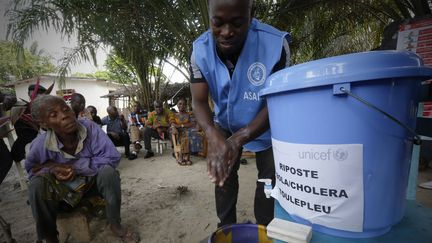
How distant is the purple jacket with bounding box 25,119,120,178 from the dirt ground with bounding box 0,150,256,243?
66 cm

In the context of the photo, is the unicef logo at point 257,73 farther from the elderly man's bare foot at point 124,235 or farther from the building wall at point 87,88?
the building wall at point 87,88

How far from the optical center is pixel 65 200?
5.89ft

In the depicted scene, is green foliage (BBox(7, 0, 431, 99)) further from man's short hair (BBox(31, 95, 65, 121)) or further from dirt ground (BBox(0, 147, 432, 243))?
man's short hair (BBox(31, 95, 65, 121))

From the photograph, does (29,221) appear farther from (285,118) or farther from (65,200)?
(285,118)

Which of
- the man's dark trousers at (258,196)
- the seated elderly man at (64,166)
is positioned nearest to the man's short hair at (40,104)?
the seated elderly man at (64,166)

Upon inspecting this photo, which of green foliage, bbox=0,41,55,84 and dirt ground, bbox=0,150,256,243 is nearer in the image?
dirt ground, bbox=0,150,256,243

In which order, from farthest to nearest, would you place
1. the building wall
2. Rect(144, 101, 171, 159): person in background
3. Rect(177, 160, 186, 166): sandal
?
the building wall < Rect(144, 101, 171, 159): person in background < Rect(177, 160, 186, 166): sandal

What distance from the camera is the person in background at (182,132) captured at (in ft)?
14.6

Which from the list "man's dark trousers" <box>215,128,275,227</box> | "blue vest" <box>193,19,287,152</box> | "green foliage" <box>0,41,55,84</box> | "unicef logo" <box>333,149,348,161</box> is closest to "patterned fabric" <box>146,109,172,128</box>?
"man's dark trousers" <box>215,128,275,227</box>

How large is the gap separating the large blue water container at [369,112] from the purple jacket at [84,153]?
69.2 inches

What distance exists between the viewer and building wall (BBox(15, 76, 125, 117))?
1539 cm

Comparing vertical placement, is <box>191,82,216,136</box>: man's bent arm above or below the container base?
above

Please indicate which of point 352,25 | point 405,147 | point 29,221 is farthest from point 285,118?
point 352,25

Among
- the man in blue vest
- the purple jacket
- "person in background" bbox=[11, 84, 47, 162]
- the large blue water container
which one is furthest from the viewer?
"person in background" bbox=[11, 84, 47, 162]
